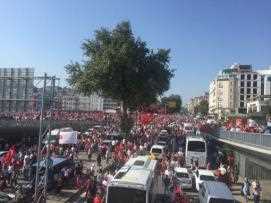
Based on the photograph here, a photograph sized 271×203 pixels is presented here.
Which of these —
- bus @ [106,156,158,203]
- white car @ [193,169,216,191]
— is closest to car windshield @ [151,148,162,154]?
white car @ [193,169,216,191]

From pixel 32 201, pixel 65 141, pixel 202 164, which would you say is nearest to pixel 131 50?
pixel 202 164

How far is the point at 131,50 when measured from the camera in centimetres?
6044

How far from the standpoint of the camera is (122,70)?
61.1m

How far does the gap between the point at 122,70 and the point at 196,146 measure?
57.9 feet

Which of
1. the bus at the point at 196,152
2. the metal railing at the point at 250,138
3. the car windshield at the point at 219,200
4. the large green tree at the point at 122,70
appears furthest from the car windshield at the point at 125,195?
the large green tree at the point at 122,70

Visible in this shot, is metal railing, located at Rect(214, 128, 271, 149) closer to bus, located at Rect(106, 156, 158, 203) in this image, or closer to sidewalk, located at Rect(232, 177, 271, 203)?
sidewalk, located at Rect(232, 177, 271, 203)

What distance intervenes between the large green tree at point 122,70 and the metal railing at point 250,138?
1258 cm

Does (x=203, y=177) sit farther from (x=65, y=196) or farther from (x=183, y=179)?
(x=65, y=196)

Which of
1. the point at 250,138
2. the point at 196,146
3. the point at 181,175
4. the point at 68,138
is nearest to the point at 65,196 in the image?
the point at 68,138

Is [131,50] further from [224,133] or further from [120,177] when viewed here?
[120,177]

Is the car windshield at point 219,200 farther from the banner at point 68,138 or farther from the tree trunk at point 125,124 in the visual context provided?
the tree trunk at point 125,124

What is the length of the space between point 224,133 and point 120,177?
32.6m

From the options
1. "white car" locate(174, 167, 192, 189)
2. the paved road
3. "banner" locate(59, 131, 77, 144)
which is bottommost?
the paved road

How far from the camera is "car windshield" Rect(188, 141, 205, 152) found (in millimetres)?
46594
